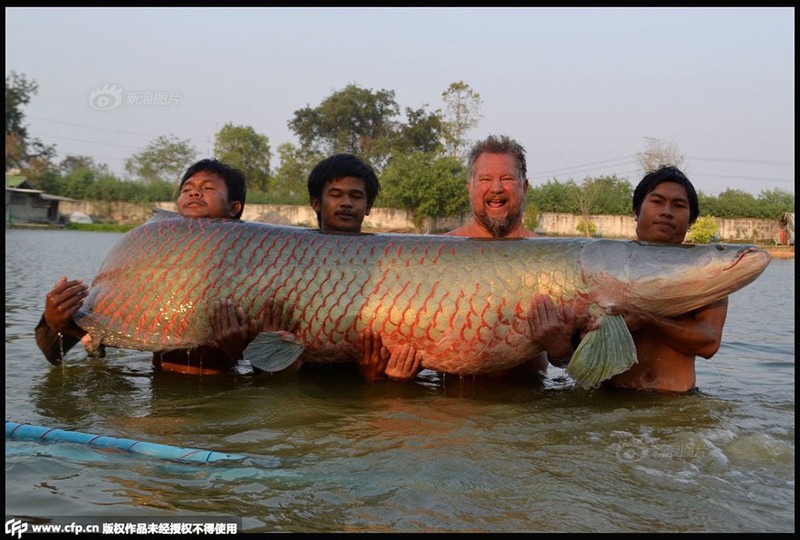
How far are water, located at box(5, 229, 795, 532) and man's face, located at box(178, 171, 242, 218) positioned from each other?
3.68 ft

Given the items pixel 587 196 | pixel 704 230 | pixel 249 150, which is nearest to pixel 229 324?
pixel 704 230

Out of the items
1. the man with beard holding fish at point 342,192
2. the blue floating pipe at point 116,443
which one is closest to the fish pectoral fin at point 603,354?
the man with beard holding fish at point 342,192

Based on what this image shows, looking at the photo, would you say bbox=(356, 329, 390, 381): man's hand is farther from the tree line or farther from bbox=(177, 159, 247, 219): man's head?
the tree line

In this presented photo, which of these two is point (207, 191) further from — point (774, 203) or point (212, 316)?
point (774, 203)

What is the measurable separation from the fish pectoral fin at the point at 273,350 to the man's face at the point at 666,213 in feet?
7.37

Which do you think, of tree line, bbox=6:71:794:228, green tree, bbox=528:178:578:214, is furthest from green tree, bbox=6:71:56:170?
green tree, bbox=528:178:578:214

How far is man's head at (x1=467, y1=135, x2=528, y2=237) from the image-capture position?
445 cm

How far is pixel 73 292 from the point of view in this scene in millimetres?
4047

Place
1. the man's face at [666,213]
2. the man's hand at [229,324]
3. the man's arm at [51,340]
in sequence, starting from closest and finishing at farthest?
the man's hand at [229,324]
the man's face at [666,213]
the man's arm at [51,340]

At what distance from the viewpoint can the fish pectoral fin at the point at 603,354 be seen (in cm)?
357

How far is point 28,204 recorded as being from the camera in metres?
42.1

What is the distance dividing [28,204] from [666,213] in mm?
45470

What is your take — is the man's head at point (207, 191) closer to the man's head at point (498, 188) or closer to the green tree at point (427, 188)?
the man's head at point (498, 188)

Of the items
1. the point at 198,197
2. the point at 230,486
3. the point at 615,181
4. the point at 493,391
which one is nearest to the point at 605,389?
the point at 493,391
